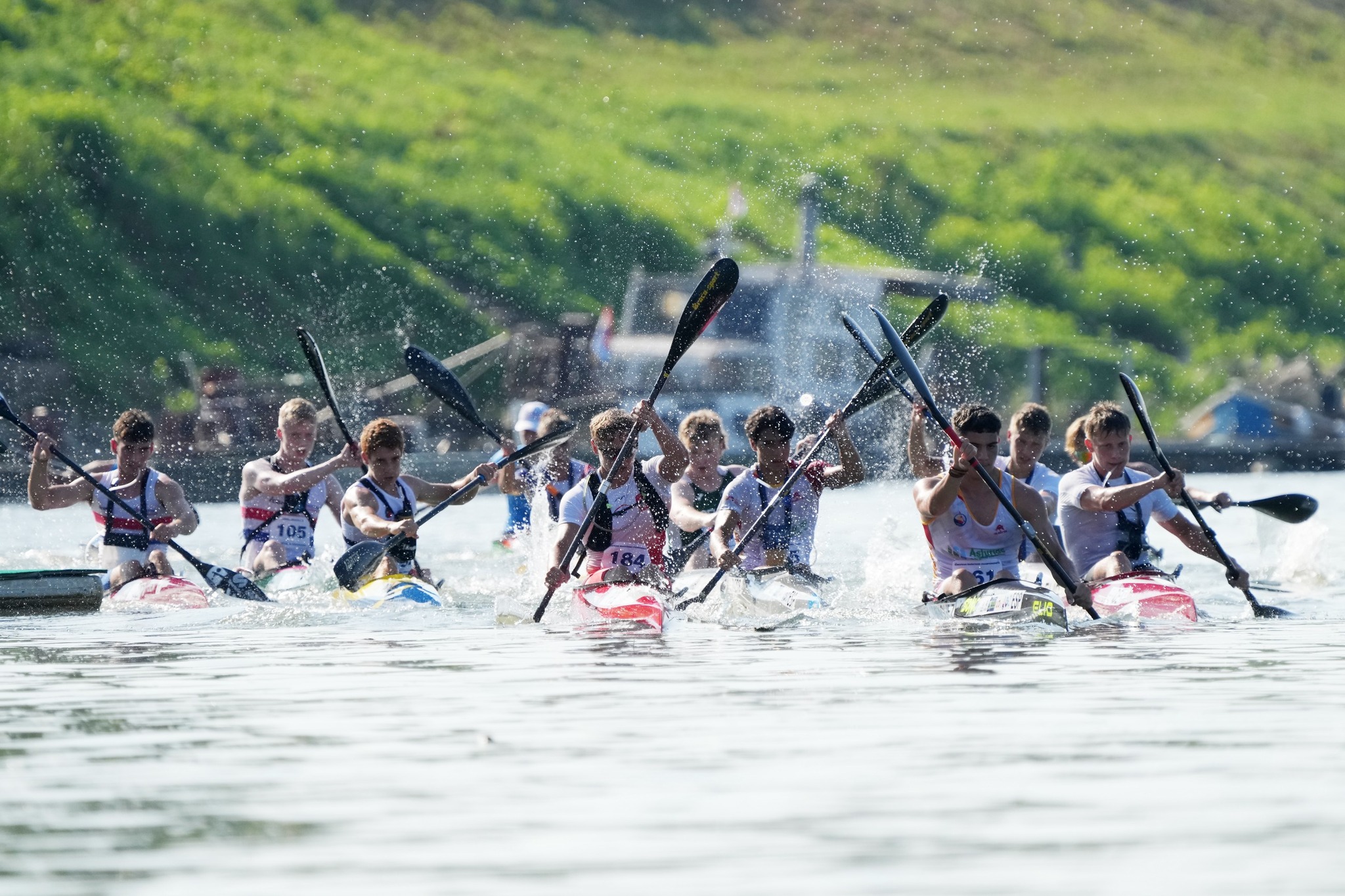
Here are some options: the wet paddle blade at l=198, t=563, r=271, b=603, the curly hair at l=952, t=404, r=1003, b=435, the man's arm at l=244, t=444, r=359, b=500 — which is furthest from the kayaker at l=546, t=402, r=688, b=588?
the wet paddle blade at l=198, t=563, r=271, b=603

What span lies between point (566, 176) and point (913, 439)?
2146 inches

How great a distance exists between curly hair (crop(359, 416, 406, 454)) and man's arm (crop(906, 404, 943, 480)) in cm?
321

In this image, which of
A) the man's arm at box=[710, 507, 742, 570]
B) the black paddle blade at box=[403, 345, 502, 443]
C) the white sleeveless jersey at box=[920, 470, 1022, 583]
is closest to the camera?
the white sleeveless jersey at box=[920, 470, 1022, 583]

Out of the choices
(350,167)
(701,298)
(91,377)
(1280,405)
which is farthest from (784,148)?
(701,298)

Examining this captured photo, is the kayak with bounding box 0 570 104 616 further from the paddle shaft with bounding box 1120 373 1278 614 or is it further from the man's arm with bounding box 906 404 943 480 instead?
the paddle shaft with bounding box 1120 373 1278 614

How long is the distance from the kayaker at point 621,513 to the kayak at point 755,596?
0.32m

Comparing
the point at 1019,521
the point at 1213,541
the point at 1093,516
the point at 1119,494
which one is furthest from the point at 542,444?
the point at 1213,541

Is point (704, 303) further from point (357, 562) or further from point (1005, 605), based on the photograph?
point (1005, 605)

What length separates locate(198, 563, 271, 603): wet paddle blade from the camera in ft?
43.7

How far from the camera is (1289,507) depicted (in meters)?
13.6

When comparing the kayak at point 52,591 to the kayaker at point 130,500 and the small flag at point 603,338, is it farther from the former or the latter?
the small flag at point 603,338

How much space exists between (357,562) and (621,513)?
176 centimetres

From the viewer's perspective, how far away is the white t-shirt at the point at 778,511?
12422 millimetres

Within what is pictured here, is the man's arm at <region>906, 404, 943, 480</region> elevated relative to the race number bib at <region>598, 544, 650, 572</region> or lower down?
elevated
